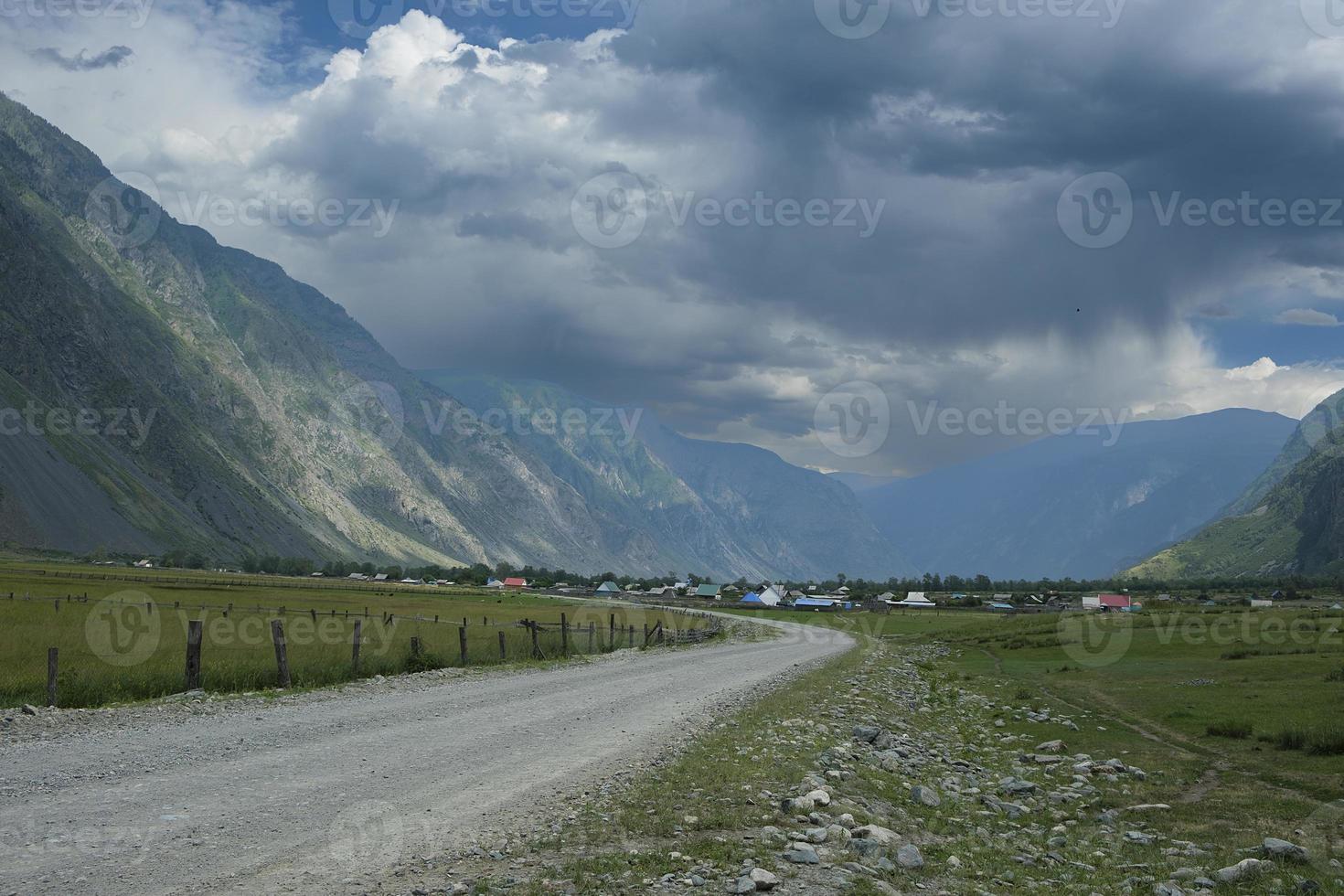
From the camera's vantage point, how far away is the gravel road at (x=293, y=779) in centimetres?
1104

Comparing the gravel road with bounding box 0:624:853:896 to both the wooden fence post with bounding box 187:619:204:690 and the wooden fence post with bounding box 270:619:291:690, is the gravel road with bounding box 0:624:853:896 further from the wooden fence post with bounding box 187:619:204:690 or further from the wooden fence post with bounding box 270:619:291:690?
the wooden fence post with bounding box 187:619:204:690

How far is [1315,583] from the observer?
197625 mm

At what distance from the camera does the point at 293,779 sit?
15.8 metres

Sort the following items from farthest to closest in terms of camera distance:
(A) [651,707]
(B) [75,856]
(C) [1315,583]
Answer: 1. (C) [1315,583]
2. (A) [651,707]
3. (B) [75,856]

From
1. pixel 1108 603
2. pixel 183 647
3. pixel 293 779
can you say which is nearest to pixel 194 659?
pixel 183 647

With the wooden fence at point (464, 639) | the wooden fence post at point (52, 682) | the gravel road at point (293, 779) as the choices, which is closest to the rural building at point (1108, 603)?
the wooden fence at point (464, 639)

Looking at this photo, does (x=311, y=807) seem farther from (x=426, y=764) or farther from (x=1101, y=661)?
(x=1101, y=661)

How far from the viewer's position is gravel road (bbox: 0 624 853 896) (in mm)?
11039

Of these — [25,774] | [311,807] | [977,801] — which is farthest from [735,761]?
[25,774]

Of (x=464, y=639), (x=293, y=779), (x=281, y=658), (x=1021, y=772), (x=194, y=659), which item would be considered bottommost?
(x=1021, y=772)

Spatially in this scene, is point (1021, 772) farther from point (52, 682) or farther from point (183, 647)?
point (183, 647)

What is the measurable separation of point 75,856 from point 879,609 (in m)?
170

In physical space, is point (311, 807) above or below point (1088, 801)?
above

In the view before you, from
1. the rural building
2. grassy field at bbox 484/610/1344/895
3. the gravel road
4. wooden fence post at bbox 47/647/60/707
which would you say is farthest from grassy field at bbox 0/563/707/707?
the rural building
